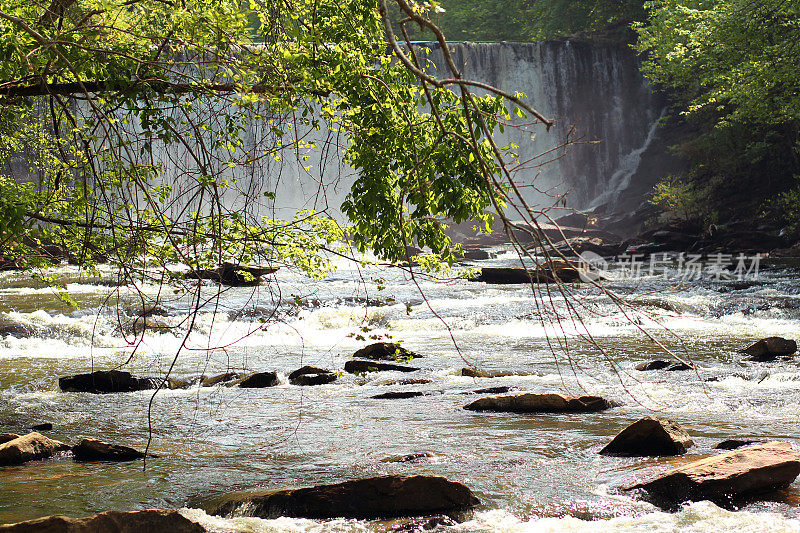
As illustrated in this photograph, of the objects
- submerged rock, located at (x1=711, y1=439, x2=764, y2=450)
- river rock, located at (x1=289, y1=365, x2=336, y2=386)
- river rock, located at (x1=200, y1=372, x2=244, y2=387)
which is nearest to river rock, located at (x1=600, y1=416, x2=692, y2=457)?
submerged rock, located at (x1=711, y1=439, x2=764, y2=450)

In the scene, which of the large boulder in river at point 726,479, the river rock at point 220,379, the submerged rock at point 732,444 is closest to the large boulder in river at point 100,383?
the river rock at point 220,379

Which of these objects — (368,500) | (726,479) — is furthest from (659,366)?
(368,500)

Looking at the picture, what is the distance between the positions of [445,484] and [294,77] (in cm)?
292

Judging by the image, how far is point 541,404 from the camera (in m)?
8.20

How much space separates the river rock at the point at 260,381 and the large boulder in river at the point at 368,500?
196 inches

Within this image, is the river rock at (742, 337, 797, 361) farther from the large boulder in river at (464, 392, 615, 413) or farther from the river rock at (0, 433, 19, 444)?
the river rock at (0, 433, 19, 444)

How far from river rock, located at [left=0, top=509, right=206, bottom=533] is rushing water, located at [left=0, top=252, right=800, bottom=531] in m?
0.48

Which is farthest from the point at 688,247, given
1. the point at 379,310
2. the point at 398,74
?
the point at 398,74

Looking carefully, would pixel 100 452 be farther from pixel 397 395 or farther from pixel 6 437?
pixel 397 395

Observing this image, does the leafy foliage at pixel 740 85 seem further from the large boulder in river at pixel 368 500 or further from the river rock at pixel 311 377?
the large boulder in river at pixel 368 500

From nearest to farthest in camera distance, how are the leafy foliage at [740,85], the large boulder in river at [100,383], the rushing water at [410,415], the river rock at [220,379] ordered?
the rushing water at [410,415] < the large boulder in river at [100,383] < the river rock at [220,379] < the leafy foliage at [740,85]

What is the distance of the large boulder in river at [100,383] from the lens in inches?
391

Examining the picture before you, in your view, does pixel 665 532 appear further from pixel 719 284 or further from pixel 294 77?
pixel 719 284

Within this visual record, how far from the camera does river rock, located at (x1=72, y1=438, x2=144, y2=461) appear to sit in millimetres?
6684
